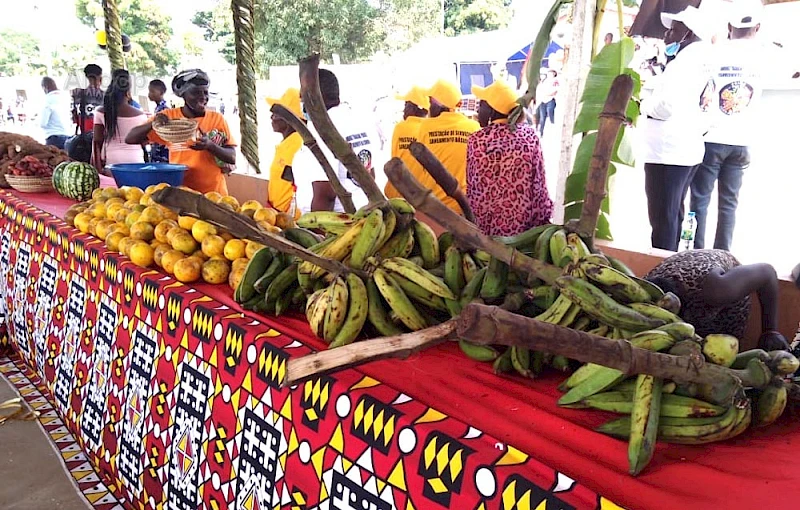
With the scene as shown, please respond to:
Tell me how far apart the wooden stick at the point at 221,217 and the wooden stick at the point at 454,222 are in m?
0.33

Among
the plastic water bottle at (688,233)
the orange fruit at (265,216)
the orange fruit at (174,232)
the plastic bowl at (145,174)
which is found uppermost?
the plastic bowl at (145,174)

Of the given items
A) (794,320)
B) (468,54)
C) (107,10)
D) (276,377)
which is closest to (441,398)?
(276,377)

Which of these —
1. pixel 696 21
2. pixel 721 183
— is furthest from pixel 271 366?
pixel 721 183

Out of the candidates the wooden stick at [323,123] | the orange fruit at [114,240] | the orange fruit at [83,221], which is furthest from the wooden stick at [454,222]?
the orange fruit at [83,221]

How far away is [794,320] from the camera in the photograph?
1608 millimetres

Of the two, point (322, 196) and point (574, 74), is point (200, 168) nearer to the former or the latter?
point (322, 196)

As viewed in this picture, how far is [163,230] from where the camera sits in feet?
6.95

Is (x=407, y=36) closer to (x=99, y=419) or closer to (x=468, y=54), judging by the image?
(x=468, y=54)

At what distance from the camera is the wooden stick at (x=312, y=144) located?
5.03 ft

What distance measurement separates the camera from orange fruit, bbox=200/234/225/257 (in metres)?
1.95

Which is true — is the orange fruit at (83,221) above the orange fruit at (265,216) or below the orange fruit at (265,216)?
below

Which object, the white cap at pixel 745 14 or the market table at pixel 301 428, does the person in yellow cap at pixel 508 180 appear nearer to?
the market table at pixel 301 428

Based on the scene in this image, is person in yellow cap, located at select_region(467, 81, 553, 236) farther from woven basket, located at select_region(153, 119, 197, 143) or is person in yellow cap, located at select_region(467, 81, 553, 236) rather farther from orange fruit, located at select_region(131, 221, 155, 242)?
woven basket, located at select_region(153, 119, 197, 143)

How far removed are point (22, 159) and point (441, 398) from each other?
360 centimetres
